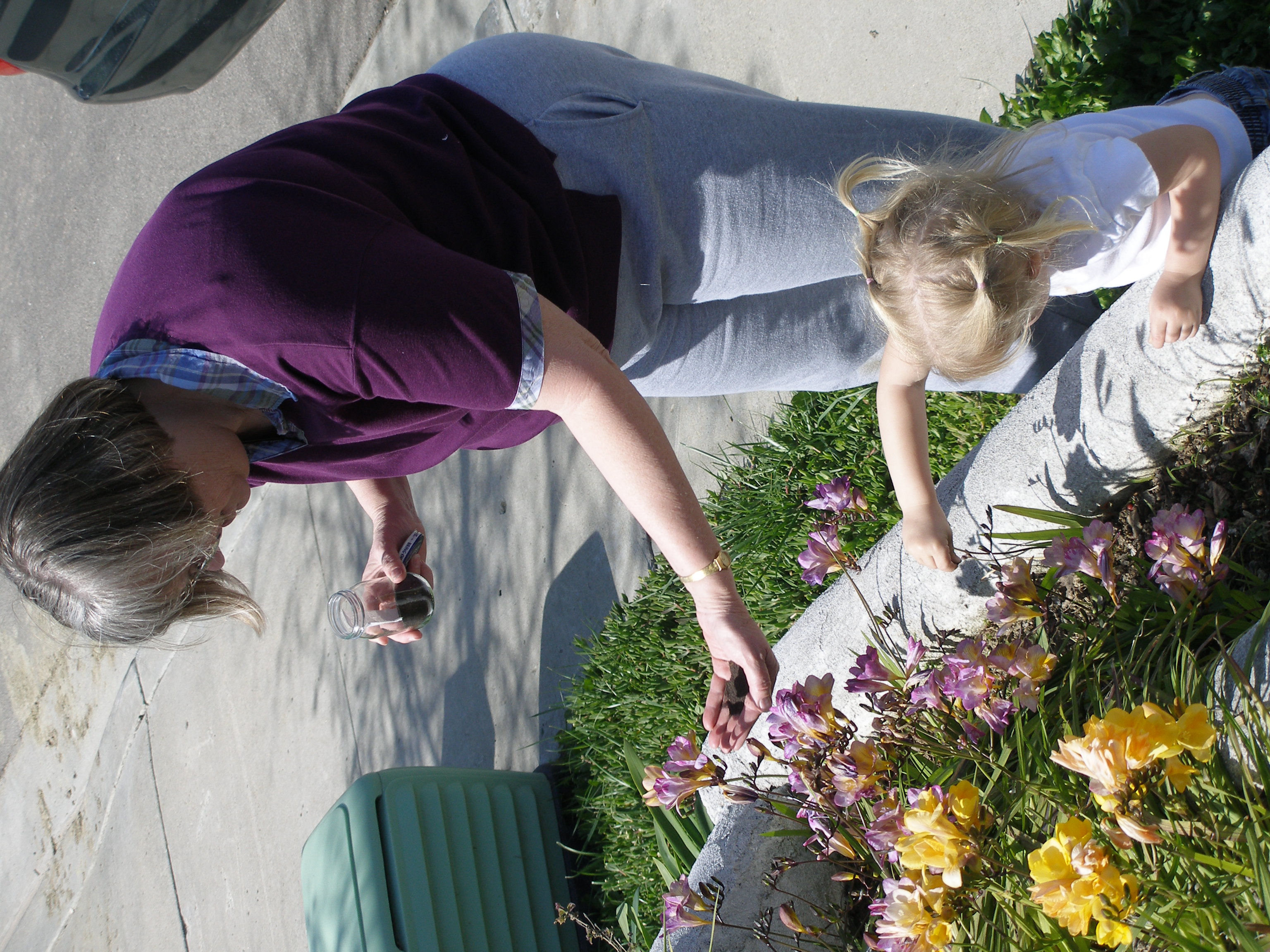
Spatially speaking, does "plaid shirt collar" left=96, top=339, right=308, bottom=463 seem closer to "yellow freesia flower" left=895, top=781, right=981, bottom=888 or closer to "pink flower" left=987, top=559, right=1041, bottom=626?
"yellow freesia flower" left=895, top=781, right=981, bottom=888

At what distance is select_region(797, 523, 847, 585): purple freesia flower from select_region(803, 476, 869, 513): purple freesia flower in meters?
0.05

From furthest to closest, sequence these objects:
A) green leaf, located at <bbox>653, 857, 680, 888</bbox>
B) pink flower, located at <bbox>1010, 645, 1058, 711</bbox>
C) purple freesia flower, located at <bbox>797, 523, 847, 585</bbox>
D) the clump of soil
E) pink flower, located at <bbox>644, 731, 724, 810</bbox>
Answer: green leaf, located at <bbox>653, 857, 680, 888</bbox> → purple freesia flower, located at <bbox>797, 523, 847, 585</bbox> → pink flower, located at <bbox>644, 731, 724, 810</bbox> → the clump of soil → pink flower, located at <bbox>1010, 645, 1058, 711</bbox>

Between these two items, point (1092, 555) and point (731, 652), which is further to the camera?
point (731, 652)

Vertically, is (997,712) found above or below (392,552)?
below

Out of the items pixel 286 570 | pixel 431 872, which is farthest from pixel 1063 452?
pixel 286 570

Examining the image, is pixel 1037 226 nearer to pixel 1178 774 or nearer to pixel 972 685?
pixel 972 685

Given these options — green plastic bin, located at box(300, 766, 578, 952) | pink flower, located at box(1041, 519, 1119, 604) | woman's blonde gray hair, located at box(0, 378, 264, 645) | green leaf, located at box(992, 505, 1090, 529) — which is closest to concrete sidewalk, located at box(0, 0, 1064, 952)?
woman's blonde gray hair, located at box(0, 378, 264, 645)

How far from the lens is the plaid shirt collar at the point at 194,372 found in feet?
4.27

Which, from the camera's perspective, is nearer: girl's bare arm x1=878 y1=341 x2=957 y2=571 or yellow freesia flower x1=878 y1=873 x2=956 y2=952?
yellow freesia flower x1=878 y1=873 x2=956 y2=952

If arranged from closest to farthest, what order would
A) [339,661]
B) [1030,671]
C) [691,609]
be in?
[1030,671]
[691,609]
[339,661]

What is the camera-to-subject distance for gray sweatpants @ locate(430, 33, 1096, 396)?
5.17ft

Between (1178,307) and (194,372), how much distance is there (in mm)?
1595

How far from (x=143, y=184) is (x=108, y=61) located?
16.7ft

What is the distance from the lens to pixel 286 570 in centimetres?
470
